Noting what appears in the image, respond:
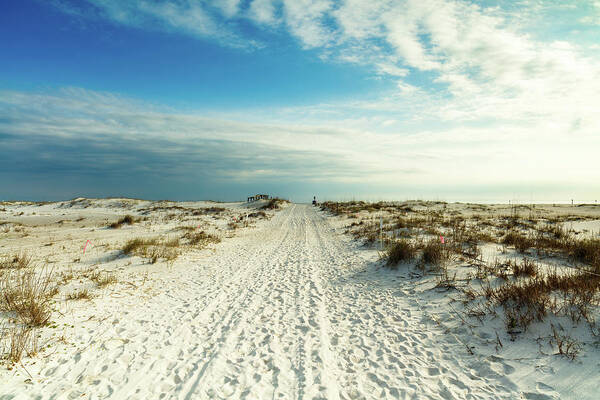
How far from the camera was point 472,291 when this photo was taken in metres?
6.70

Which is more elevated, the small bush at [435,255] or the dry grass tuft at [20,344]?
the small bush at [435,255]

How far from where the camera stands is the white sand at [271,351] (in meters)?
3.79

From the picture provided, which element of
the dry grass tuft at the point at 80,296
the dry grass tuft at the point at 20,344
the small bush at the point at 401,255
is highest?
the small bush at the point at 401,255

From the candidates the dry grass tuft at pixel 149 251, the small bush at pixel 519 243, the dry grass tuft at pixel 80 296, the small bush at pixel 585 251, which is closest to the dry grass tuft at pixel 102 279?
the dry grass tuft at pixel 80 296

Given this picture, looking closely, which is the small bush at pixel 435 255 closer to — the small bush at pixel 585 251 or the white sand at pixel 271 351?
the white sand at pixel 271 351

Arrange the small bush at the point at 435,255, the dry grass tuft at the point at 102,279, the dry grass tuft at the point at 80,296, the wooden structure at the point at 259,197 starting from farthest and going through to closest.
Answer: the wooden structure at the point at 259,197
the small bush at the point at 435,255
the dry grass tuft at the point at 102,279
the dry grass tuft at the point at 80,296

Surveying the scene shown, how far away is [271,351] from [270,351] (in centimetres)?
2

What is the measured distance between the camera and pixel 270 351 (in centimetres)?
485

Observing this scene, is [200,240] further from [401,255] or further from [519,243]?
[519,243]

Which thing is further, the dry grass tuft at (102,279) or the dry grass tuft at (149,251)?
the dry grass tuft at (149,251)

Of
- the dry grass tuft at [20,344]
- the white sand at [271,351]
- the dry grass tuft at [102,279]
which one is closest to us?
the white sand at [271,351]

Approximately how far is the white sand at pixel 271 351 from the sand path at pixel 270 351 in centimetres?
2

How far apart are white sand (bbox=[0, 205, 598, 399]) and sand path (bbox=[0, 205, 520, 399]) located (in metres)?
0.02

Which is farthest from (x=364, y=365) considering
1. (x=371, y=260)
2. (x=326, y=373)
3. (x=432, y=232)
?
(x=432, y=232)
